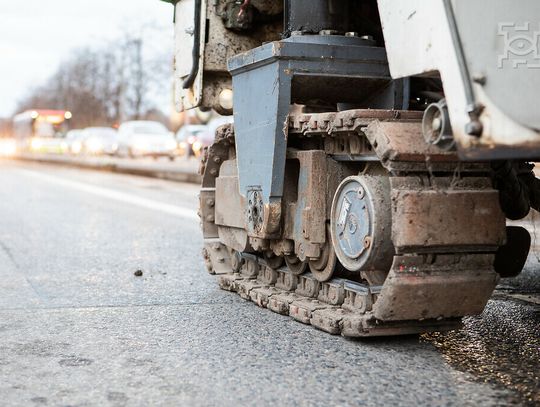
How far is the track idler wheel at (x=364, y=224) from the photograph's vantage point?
4520mm

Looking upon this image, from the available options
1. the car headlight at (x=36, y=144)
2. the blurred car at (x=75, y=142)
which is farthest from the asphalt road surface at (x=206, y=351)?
the car headlight at (x=36, y=144)

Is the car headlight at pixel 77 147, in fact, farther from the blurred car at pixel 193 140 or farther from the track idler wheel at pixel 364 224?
the track idler wheel at pixel 364 224

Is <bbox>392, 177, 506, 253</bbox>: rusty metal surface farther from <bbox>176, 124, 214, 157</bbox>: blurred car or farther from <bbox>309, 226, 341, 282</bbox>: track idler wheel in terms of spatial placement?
<bbox>176, 124, 214, 157</bbox>: blurred car

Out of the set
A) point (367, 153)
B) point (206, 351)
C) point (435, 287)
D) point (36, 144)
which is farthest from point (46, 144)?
point (435, 287)

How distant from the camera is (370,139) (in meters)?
4.48

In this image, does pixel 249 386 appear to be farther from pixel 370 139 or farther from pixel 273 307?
pixel 273 307

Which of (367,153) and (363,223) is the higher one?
(367,153)

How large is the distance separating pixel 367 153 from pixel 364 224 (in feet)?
1.29

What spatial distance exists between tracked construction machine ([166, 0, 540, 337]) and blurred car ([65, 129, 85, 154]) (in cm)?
4799

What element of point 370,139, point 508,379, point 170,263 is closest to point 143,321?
point 370,139

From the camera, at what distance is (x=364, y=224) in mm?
4641

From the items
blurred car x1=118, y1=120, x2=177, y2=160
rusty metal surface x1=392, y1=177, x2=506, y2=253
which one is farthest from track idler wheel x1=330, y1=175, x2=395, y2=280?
blurred car x1=118, y1=120, x2=177, y2=160

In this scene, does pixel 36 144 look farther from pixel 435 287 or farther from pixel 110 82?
pixel 435 287

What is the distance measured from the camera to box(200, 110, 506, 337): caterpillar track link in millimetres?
4355
